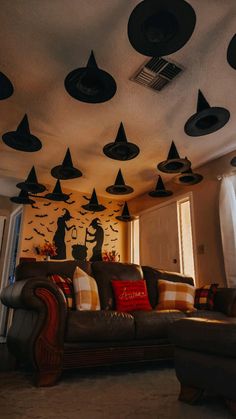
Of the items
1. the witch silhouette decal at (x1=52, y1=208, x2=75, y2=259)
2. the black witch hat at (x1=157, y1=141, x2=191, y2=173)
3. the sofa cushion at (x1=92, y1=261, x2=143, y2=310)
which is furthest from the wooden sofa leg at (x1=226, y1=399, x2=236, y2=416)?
the witch silhouette decal at (x1=52, y1=208, x2=75, y2=259)

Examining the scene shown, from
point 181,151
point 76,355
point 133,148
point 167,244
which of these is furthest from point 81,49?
point 167,244

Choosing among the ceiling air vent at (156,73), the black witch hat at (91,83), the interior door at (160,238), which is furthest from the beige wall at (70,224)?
the black witch hat at (91,83)

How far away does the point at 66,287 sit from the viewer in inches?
97.8

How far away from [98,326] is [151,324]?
51 centimetres

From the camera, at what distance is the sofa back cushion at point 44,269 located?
2.62 meters

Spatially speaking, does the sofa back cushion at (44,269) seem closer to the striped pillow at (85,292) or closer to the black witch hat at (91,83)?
the striped pillow at (85,292)

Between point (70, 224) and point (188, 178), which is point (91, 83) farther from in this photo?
point (70, 224)

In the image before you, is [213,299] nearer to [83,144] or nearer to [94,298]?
[94,298]

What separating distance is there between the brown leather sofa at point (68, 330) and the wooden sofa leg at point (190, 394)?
756 mm

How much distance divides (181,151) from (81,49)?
7.17 feet

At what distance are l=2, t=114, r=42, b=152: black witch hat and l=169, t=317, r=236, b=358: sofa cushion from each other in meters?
2.02

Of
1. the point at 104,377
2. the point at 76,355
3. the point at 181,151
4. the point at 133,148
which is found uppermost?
the point at 181,151

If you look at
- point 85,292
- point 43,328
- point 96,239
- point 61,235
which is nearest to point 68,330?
point 43,328

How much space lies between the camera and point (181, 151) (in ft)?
13.4
